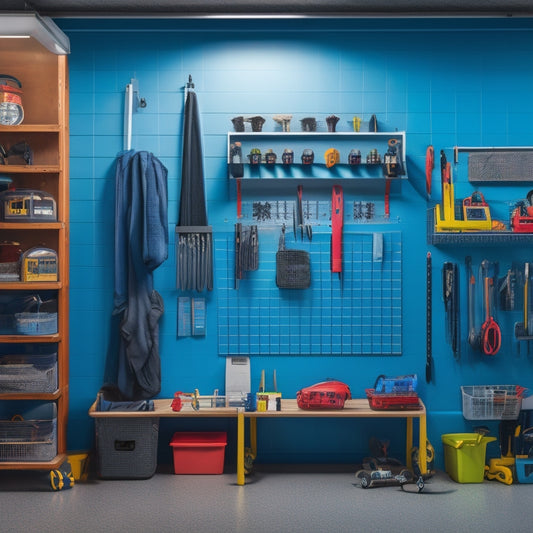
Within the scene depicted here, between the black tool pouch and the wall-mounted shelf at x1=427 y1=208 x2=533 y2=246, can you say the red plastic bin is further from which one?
the wall-mounted shelf at x1=427 y1=208 x2=533 y2=246

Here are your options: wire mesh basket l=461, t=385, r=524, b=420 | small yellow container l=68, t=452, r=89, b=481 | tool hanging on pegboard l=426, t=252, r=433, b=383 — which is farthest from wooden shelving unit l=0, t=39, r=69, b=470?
wire mesh basket l=461, t=385, r=524, b=420

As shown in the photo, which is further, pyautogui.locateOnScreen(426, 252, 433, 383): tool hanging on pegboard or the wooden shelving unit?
pyautogui.locateOnScreen(426, 252, 433, 383): tool hanging on pegboard

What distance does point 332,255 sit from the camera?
4.84 m

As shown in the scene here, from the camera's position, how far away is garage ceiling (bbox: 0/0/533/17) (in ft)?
15.2

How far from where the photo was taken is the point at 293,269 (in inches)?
190

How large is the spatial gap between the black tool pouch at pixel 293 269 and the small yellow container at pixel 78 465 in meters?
1.74

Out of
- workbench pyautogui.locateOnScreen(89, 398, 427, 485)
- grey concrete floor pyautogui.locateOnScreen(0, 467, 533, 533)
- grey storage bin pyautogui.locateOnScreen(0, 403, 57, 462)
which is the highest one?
workbench pyautogui.locateOnScreen(89, 398, 427, 485)

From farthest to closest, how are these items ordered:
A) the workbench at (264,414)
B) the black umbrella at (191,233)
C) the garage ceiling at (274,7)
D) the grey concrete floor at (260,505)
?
1. the black umbrella at (191,233)
2. the garage ceiling at (274,7)
3. the workbench at (264,414)
4. the grey concrete floor at (260,505)

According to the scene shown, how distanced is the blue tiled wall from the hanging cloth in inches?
6.9

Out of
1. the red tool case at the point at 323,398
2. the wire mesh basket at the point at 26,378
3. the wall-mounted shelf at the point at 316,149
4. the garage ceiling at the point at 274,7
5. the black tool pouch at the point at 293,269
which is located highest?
the garage ceiling at the point at 274,7

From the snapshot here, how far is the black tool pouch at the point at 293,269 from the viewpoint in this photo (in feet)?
15.8

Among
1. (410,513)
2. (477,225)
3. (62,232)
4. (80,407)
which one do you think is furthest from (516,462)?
(62,232)

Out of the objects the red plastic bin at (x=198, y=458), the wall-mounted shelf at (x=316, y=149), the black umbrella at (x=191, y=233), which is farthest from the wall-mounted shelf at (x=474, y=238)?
the red plastic bin at (x=198, y=458)

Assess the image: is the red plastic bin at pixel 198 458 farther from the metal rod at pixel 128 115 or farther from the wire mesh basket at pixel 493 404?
the metal rod at pixel 128 115
